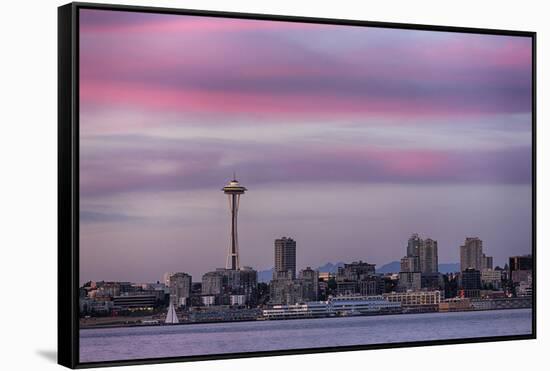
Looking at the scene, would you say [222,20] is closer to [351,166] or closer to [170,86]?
[170,86]

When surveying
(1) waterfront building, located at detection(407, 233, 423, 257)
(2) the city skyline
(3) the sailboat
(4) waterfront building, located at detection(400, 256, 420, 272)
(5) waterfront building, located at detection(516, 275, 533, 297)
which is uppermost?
(2) the city skyline

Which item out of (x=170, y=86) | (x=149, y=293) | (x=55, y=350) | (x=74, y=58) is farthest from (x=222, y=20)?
(x=55, y=350)

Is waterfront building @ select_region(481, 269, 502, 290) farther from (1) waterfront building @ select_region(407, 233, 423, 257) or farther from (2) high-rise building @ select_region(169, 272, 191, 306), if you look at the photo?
(2) high-rise building @ select_region(169, 272, 191, 306)

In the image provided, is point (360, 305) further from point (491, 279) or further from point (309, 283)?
point (491, 279)

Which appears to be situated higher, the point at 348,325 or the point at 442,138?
the point at 442,138

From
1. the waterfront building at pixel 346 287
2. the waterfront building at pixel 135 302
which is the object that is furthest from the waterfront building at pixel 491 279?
the waterfront building at pixel 135 302

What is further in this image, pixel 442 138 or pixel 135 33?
pixel 442 138

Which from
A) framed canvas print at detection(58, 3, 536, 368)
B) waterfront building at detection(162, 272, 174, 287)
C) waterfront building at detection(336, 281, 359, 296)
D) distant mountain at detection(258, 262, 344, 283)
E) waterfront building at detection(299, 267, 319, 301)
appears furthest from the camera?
waterfront building at detection(336, 281, 359, 296)

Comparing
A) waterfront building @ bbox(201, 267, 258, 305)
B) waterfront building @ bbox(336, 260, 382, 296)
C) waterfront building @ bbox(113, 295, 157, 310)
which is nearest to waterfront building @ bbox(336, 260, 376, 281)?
waterfront building @ bbox(336, 260, 382, 296)

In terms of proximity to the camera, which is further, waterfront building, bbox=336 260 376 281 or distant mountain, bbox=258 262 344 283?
waterfront building, bbox=336 260 376 281
